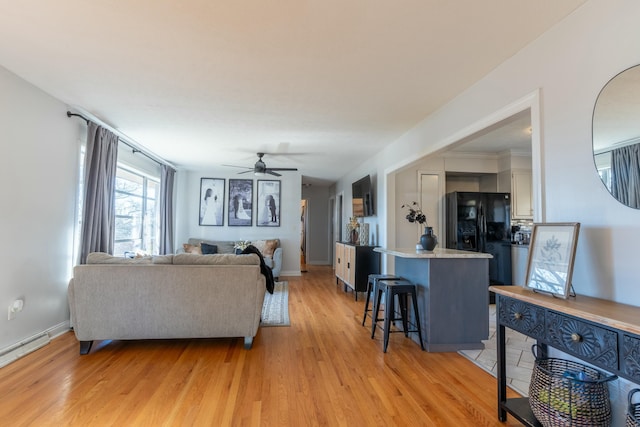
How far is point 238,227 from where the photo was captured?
23.8 ft

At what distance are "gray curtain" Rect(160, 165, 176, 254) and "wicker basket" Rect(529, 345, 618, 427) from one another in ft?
20.7

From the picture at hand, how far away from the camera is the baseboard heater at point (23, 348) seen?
257cm

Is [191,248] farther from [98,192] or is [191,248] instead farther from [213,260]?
[213,260]

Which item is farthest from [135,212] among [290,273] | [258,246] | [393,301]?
[393,301]

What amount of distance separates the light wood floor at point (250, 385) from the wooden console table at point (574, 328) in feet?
1.47

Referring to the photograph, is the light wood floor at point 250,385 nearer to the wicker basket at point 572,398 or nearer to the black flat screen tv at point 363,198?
the wicker basket at point 572,398

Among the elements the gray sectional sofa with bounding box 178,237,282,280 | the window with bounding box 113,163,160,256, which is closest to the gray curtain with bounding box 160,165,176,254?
the window with bounding box 113,163,160,256

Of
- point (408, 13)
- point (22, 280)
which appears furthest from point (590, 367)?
point (22, 280)

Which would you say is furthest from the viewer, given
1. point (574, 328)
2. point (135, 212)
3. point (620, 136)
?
point (135, 212)

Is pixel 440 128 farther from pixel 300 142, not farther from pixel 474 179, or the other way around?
pixel 474 179

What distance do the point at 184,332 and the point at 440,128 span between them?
3.21m

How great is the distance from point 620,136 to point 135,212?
611 centimetres

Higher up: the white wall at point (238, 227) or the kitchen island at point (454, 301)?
the white wall at point (238, 227)

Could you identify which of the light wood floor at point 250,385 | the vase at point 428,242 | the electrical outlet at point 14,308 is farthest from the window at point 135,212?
the vase at point 428,242
